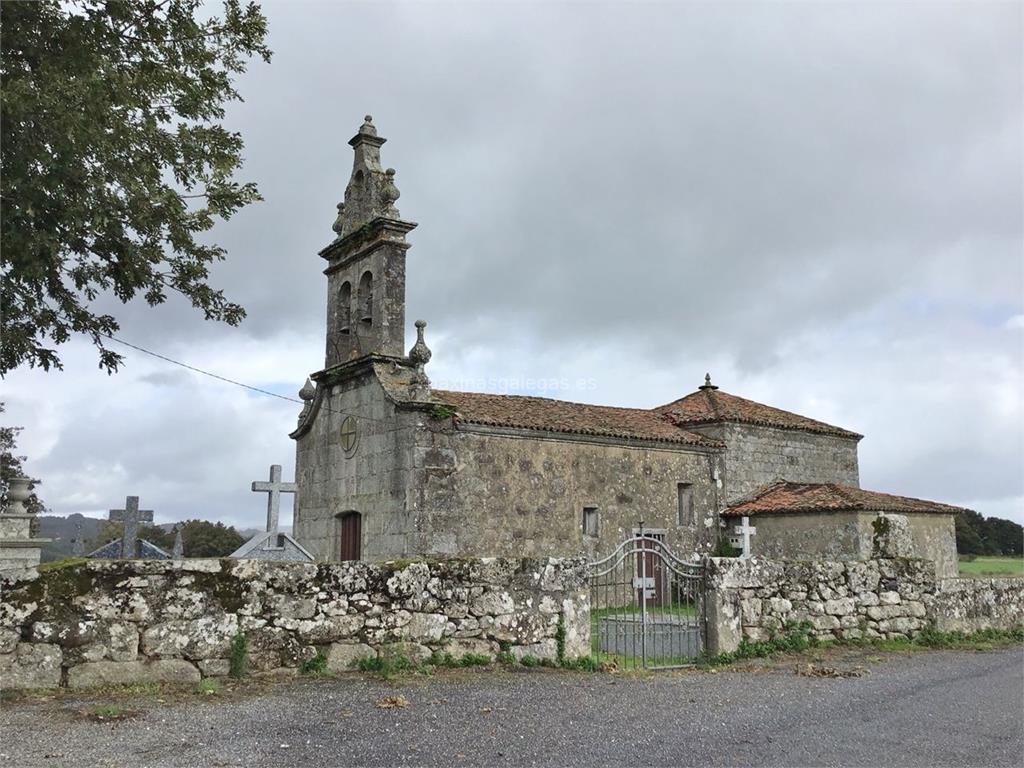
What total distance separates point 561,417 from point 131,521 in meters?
10.3

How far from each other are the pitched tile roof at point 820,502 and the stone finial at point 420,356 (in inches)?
373

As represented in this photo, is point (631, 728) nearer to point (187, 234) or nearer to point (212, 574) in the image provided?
point (212, 574)

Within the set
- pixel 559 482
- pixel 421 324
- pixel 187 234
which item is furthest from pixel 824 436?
pixel 187 234

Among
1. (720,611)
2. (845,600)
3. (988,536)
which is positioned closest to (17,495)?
(720,611)

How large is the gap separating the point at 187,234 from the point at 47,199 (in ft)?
6.69

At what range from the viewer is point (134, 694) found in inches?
281

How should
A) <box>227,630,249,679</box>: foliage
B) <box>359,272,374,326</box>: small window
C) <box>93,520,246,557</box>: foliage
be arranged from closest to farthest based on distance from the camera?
<box>227,630,249,679</box>: foliage, <box>359,272,374,326</box>: small window, <box>93,520,246,557</box>: foliage

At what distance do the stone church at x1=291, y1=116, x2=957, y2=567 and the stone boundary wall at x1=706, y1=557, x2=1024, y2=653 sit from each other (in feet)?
15.8

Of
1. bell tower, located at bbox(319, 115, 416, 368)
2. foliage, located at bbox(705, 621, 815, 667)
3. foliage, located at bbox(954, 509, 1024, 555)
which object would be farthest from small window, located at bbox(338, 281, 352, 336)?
foliage, located at bbox(954, 509, 1024, 555)

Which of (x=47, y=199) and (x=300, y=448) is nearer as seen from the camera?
(x=47, y=199)

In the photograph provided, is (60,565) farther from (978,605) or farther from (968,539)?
(968,539)

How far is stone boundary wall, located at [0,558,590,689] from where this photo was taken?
7.11 m

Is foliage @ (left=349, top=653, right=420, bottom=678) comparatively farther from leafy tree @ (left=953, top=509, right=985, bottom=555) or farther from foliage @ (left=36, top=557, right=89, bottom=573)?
leafy tree @ (left=953, top=509, right=985, bottom=555)

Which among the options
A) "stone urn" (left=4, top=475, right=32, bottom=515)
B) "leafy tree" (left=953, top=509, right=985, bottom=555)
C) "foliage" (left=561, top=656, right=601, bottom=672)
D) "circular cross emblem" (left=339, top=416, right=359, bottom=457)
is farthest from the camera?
"leafy tree" (left=953, top=509, right=985, bottom=555)
